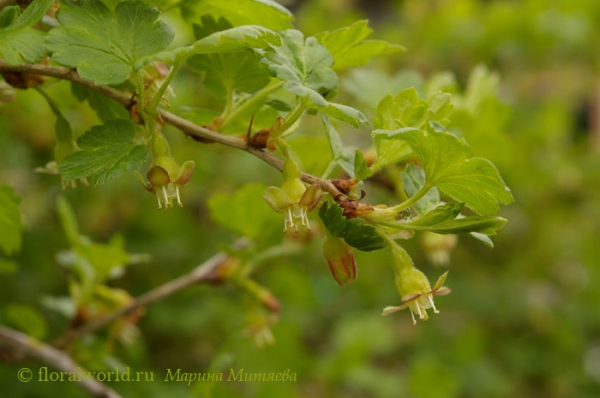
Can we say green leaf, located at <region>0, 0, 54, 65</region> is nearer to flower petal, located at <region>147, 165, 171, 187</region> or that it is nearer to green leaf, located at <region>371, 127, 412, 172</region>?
flower petal, located at <region>147, 165, 171, 187</region>

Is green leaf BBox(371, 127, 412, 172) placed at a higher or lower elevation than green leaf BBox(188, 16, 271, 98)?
lower

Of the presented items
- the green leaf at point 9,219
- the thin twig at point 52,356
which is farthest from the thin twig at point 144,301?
the green leaf at point 9,219

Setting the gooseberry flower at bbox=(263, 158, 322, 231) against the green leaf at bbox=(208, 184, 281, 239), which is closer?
the gooseberry flower at bbox=(263, 158, 322, 231)

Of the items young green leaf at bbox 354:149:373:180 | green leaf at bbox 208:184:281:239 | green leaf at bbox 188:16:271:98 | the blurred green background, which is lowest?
the blurred green background

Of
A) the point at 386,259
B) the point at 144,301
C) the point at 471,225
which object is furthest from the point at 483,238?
the point at 386,259

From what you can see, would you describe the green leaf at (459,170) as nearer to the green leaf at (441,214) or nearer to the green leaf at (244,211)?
the green leaf at (441,214)

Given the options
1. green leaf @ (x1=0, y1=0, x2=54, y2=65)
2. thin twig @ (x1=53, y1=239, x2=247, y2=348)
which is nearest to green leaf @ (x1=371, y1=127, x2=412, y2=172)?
green leaf @ (x1=0, y1=0, x2=54, y2=65)
